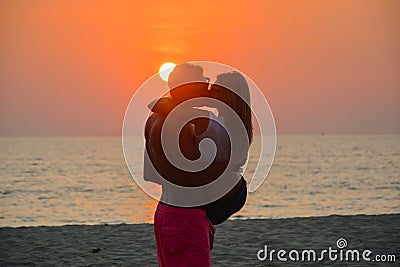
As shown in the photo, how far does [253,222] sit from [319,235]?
2.03 metres

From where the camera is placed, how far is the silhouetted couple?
439cm

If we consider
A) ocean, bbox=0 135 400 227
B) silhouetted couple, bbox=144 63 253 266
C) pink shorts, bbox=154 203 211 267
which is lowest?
pink shorts, bbox=154 203 211 267

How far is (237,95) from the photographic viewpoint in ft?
14.7

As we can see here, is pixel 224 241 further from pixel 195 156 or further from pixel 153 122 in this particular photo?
pixel 195 156

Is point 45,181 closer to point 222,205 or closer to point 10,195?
point 10,195

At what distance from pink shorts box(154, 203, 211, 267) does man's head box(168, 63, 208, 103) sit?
30.6 inches

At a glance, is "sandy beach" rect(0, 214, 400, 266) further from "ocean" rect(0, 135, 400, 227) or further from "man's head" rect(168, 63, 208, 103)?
"ocean" rect(0, 135, 400, 227)

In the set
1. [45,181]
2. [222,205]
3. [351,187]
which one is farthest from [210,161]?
[45,181]

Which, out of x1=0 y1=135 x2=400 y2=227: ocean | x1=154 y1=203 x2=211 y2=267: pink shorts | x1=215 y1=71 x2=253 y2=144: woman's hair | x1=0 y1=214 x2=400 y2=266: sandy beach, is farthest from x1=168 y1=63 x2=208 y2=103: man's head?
x1=0 y1=135 x2=400 y2=227: ocean

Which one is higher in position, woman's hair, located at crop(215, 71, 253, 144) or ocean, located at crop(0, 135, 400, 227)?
ocean, located at crop(0, 135, 400, 227)

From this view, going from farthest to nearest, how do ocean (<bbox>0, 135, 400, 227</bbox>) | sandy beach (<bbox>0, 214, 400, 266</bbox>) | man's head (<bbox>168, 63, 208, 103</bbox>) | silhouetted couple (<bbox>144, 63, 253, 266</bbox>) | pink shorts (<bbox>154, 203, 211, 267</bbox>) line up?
ocean (<bbox>0, 135, 400, 227</bbox>) < sandy beach (<bbox>0, 214, 400, 266</bbox>) < pink shorts (<bbox>154, 203, 211, 267</bbox>) < man's head (<bbox>168, 63, 208, 103</bbox>) < silhouetted couple (<bbox>144, 63, 253, 266</bbox>)

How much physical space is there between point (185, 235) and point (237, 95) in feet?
3.35

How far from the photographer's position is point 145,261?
998 cm

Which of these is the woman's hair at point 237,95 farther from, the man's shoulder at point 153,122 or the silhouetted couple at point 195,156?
the man's shoulder at point 153,122
